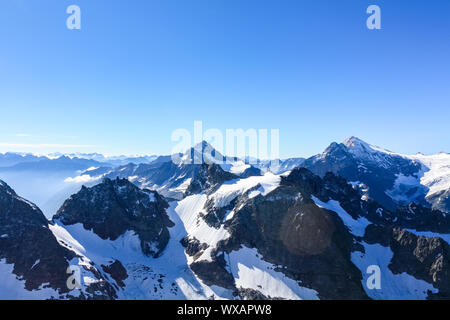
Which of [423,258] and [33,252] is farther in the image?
[423,258]

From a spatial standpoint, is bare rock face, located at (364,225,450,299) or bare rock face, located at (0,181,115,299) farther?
bare rock face, located at (364,225,450,299)

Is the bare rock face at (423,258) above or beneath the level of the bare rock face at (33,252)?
beneath

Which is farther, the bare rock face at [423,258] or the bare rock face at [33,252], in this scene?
the bare rock face at [423,258]

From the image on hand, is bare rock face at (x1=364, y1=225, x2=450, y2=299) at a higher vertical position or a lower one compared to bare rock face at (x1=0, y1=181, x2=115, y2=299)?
lower

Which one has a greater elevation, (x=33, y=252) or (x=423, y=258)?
(x=33, y=252)
